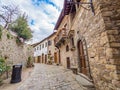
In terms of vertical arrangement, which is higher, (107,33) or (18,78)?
(107,33)

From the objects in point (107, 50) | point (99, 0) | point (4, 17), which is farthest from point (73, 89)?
point (4, 17)

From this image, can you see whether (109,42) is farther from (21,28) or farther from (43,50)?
(43,50)

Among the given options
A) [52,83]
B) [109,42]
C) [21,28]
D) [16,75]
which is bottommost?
[52,83]

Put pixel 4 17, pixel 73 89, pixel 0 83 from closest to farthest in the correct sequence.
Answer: pixel 73 89 < pixel 0 83 < pixel 4 17

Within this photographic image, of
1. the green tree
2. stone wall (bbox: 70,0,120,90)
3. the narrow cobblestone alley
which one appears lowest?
the narrow cobblestone alley

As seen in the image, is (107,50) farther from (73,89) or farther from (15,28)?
(15,28)

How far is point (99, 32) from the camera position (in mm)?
3131

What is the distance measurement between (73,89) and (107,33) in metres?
2.53

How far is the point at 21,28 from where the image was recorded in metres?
10.3

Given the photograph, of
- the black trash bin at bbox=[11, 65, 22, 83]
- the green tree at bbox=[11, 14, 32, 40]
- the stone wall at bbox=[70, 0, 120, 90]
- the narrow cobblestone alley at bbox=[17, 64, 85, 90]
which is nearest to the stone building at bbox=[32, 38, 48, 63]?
the green tree at bbox=[11, 14, 32, 40]

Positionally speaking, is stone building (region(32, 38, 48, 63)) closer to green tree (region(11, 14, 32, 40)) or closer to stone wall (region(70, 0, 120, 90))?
green tree (region(11, 14, 32, 40))

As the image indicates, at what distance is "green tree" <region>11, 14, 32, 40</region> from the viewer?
1013cm

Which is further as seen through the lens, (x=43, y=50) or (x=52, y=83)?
(x=43, y=50)

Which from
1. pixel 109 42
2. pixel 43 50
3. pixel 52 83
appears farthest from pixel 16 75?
pixel 43 50
